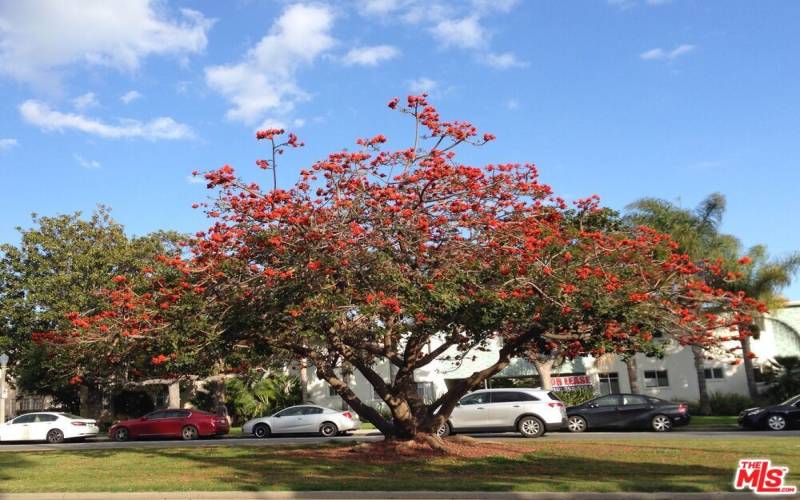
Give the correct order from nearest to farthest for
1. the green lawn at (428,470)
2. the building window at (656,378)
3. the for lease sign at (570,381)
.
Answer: the green lawn at (428,470), the building window at (656,378), the for lease sign at (570,381)

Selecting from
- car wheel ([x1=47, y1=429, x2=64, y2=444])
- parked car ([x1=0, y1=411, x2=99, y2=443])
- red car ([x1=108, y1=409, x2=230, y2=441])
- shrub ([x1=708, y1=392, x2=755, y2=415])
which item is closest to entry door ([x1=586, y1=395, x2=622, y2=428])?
shrub ([x1=708, y1=392, x2=755, y2=415])

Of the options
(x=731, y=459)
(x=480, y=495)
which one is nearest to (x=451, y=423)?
(x=731, y=459)

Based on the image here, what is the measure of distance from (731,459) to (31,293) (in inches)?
1137

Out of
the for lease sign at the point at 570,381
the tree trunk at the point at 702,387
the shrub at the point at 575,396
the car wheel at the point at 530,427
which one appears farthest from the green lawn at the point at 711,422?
the for lease sign at the point at 570,381

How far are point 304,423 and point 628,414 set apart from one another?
11084 mm

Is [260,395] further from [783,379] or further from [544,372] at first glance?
[783,379]

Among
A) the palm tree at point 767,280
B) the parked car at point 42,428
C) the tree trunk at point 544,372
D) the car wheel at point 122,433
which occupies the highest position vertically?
the palm tree at point 767,280

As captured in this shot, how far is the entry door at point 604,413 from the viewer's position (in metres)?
21.9

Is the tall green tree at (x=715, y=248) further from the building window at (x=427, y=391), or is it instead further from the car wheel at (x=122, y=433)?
the car wheel at (x=122, y=433)

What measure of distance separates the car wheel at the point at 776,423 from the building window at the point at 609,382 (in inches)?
524

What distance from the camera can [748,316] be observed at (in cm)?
1434

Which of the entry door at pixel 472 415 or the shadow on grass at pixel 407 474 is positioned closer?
the shadow on grass at pixel 407 474

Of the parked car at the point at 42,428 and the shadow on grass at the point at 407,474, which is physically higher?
the parked car at the point at 42,428

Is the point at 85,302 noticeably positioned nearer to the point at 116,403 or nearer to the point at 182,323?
the point at 116,403
